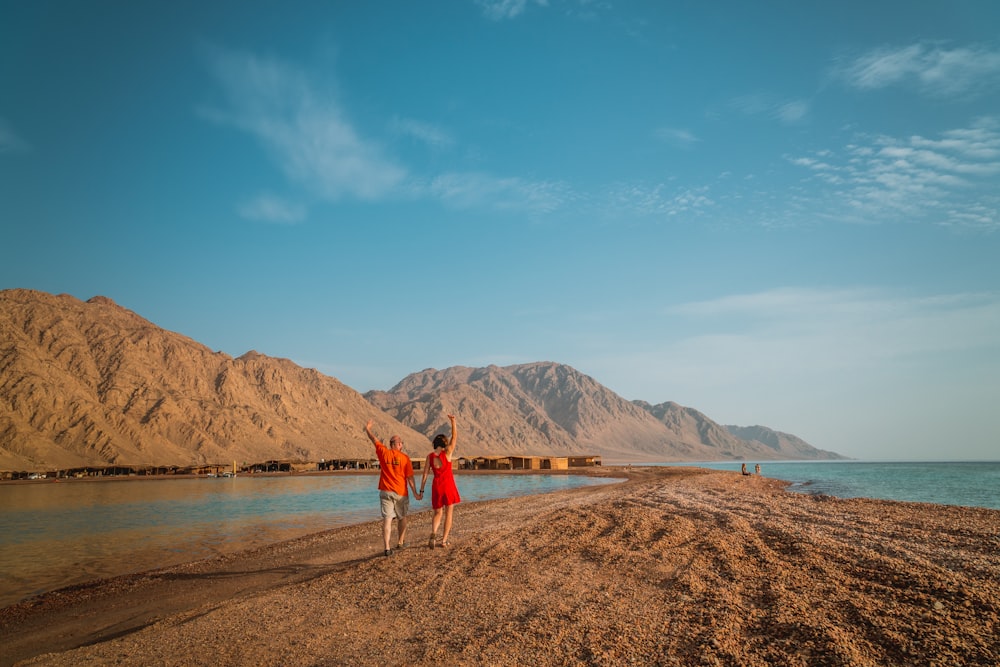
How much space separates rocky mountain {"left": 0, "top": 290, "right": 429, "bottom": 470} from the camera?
201 feet

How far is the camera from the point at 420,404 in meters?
A: 175

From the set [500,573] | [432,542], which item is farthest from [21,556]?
[500,573]

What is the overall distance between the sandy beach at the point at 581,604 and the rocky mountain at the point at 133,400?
2432 inches

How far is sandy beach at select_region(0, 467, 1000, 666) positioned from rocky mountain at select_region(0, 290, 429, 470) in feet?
203

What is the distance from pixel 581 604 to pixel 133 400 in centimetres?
8557

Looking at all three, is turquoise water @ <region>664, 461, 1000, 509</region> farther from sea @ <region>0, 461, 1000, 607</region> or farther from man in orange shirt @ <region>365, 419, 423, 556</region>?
man in orange shirt @ <region>365, 419, 423, 556</region>

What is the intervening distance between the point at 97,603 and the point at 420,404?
16773 centimetres

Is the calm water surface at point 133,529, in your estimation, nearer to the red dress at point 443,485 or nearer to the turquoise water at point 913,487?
the red dress at point 443,485

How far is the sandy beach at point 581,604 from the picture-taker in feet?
17.0

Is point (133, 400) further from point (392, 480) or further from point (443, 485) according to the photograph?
point (443, 485)

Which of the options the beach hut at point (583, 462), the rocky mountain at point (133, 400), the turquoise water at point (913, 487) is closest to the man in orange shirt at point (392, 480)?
the turquoise water at point (913, 487)

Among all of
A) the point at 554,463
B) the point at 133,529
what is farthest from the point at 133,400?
the point at 133,529

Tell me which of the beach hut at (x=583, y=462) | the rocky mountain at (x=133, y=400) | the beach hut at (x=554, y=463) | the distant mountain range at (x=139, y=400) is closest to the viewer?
the rocky mountain at (x=133, y=400)

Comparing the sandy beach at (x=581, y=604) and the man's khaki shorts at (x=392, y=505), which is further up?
the man's khaki shorts at (x=392, y=505)
